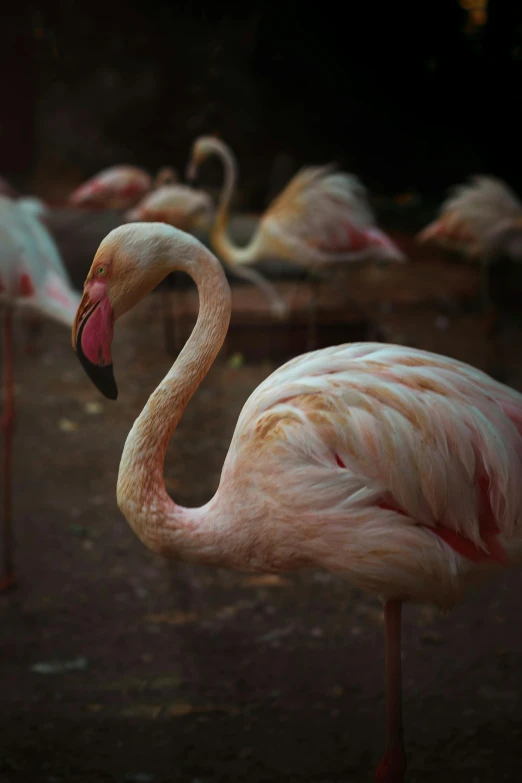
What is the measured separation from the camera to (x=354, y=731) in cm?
198

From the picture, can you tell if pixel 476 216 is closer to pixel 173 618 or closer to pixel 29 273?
pixel 29 273

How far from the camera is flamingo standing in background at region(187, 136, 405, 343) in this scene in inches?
120

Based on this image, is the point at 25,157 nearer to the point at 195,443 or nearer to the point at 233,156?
the point at 233,156

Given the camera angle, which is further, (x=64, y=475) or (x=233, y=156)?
(x=64, y=475)

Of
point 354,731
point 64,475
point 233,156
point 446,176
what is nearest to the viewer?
point 354,731

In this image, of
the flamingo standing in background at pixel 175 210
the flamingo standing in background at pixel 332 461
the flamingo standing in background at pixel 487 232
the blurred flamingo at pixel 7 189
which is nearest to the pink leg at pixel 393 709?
the flamingo standing in background at pixel 332 461

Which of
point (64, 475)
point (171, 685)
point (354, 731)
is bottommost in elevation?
point (64, 475)

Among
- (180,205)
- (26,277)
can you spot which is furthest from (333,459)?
(26,277)

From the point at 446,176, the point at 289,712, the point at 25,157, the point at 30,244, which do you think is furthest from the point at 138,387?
the point at 446,176

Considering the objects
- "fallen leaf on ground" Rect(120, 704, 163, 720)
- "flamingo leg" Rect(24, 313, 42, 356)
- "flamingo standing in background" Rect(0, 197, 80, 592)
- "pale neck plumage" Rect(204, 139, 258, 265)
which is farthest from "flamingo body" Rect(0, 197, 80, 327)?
"flamingo leg" Rect(24, 313, 42, 356)

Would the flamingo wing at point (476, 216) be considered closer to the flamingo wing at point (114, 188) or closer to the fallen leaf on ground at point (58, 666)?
the flamingo wing at point (114, 188)

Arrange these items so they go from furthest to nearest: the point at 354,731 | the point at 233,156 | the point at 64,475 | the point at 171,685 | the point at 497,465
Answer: the point at 64,475 < the point at 233,156 < the point at 171,685 < the point at 354,731 < the point at 497,465

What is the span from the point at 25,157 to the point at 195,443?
1191 millimetres

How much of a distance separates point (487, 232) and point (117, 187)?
143 centimetres
